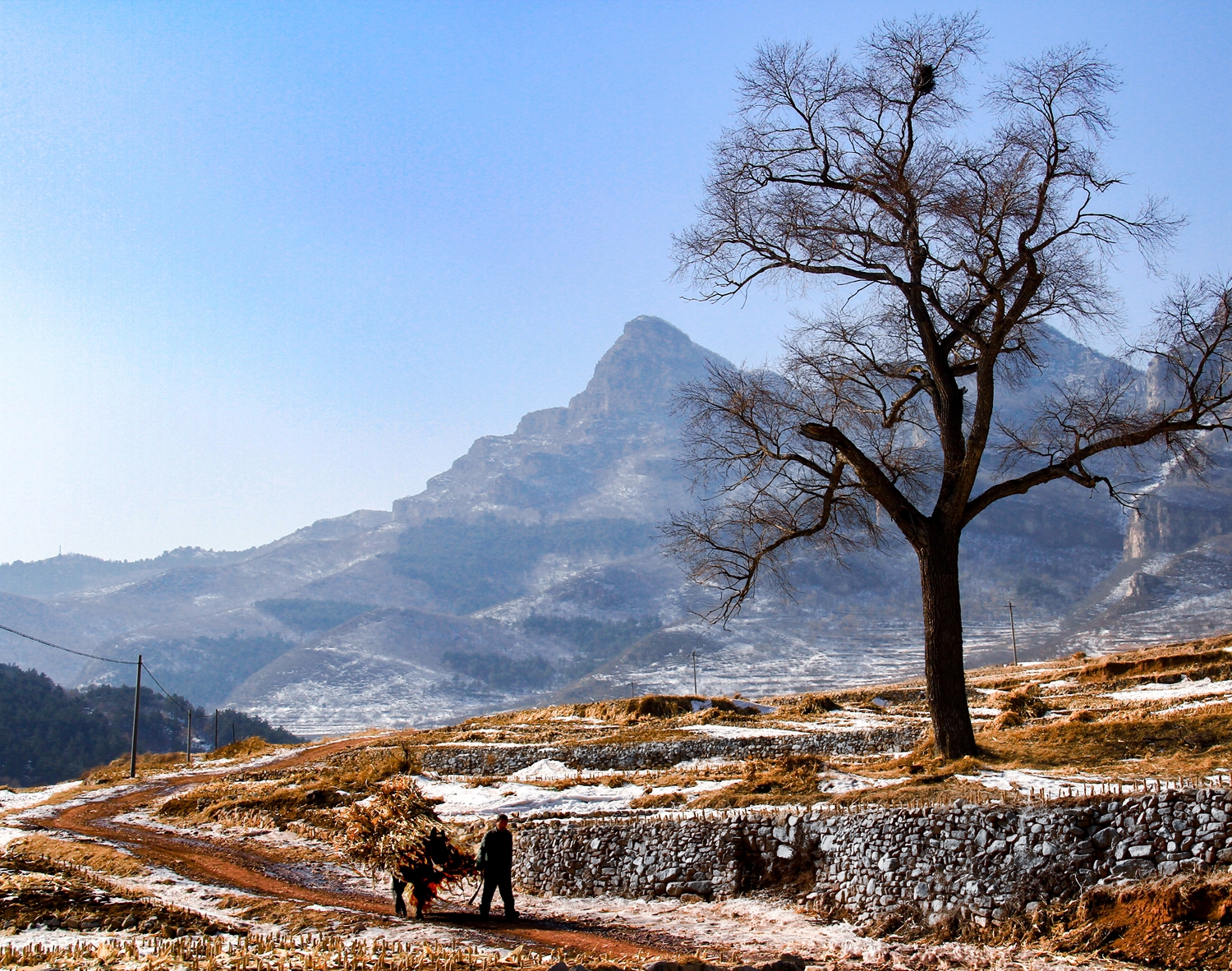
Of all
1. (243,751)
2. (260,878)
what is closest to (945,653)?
(260,878)

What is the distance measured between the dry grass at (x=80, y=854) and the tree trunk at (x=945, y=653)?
1380 centimetres

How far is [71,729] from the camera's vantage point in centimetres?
10381

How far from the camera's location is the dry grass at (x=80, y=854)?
52.2ft

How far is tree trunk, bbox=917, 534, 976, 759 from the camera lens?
51.8 feet

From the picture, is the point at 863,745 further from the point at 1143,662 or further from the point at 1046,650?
the point at 1046,650

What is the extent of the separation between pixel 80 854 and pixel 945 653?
642 inches

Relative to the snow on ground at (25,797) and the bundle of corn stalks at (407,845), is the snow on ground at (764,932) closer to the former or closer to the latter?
the bundle of corn stalks at (407,845)

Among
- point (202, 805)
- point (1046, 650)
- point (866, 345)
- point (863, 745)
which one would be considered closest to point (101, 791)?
point (202, 805)

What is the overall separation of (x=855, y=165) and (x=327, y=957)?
576 inches

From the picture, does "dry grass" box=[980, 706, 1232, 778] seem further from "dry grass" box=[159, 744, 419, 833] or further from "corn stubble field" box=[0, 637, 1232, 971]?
"dry grass" box=[159, 744, 419, 833]

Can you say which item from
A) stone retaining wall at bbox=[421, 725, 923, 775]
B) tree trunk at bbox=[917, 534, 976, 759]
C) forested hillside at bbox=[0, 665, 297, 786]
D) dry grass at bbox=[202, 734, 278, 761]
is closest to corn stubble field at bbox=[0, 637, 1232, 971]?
tree trunk at bbox=[917, 534, 976, 759]

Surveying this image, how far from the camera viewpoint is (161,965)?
28.0 feet

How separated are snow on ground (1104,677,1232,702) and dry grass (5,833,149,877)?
22735mm

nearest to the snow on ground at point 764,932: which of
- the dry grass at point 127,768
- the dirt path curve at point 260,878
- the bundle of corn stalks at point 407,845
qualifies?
the dirt path curve at point 260,878
